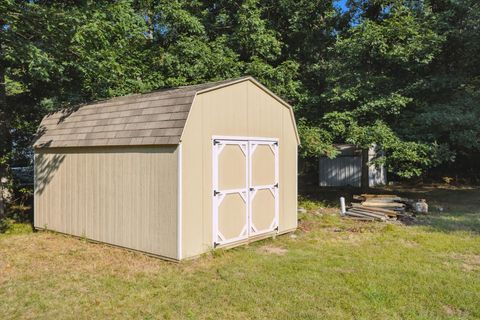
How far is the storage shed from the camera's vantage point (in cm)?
607

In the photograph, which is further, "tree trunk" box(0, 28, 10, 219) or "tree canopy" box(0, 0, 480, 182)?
"tree canopy" box(0, 0, 480, 182)

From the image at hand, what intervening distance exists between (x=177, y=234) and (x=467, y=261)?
476 centimetres

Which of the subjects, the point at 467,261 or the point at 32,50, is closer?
the point at 467,261

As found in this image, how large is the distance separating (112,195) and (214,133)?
7.51 ft

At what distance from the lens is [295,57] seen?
13.9 meters

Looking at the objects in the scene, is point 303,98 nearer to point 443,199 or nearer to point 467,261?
point 443,199

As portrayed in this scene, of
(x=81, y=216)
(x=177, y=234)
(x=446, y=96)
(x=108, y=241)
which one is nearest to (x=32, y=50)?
(x=81, y=216)

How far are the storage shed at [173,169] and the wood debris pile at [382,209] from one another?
2.56 meters

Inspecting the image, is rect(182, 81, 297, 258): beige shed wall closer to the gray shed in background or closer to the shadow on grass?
the shadow on grass

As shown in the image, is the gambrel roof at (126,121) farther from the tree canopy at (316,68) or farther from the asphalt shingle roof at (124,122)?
the tree canopy at (316,68)

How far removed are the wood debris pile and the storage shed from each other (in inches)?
101

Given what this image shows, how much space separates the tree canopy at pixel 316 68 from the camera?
10.6 meters

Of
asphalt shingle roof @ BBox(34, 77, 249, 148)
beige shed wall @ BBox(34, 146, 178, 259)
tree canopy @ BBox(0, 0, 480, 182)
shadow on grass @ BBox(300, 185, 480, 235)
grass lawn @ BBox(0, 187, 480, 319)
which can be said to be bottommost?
grass lawn @ BBox(0, 187, 480, 319)

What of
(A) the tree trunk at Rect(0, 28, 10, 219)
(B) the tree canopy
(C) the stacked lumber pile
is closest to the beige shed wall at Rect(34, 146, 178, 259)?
(A) the tree trunk at Rect(0, 28, 10, 219)
